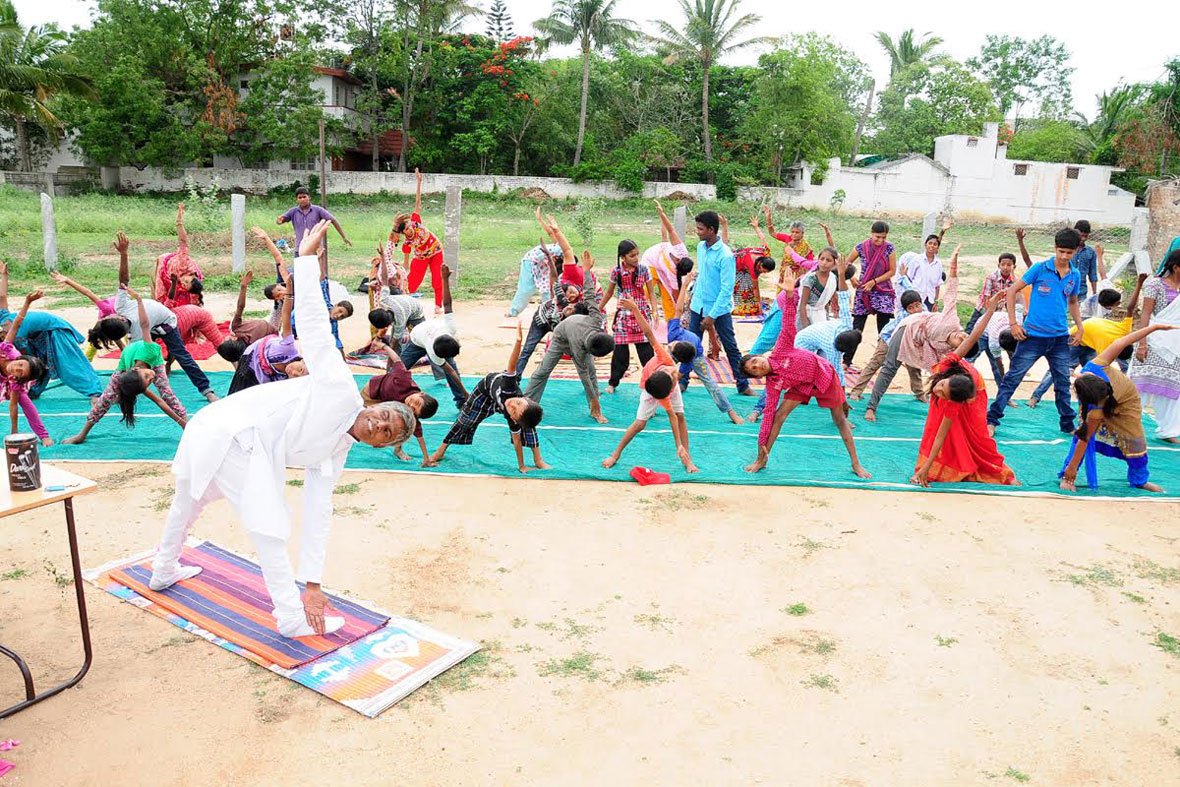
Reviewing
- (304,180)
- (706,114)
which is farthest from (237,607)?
(706,114)

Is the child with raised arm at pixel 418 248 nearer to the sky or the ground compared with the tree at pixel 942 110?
nearer to the ground

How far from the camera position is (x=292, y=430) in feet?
12.3

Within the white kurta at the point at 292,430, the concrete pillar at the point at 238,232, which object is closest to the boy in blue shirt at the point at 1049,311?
the white kurta at the point at 292,430

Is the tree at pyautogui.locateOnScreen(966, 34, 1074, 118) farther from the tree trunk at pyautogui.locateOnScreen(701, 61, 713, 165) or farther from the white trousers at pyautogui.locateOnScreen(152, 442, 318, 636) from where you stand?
the white trousers at pyautogui.locateOnScreen(152, 442, 318, 636)

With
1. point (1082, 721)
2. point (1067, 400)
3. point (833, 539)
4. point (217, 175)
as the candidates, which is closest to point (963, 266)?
point (1067, 400)

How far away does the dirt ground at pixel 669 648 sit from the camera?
10.8 ft

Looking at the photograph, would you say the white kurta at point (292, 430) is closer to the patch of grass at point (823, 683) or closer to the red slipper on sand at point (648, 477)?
the patch of grass at point (823, 683)

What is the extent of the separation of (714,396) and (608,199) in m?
24.9

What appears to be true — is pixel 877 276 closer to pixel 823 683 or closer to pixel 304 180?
pixel 823 683

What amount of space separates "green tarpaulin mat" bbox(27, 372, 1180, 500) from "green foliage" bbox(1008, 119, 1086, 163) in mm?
33318

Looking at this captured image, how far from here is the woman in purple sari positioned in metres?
8.92

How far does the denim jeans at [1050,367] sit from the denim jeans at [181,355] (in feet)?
21.7

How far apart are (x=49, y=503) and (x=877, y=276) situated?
7.63m

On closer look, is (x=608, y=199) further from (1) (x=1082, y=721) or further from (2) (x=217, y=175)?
(1) (x=1082, y=721)
